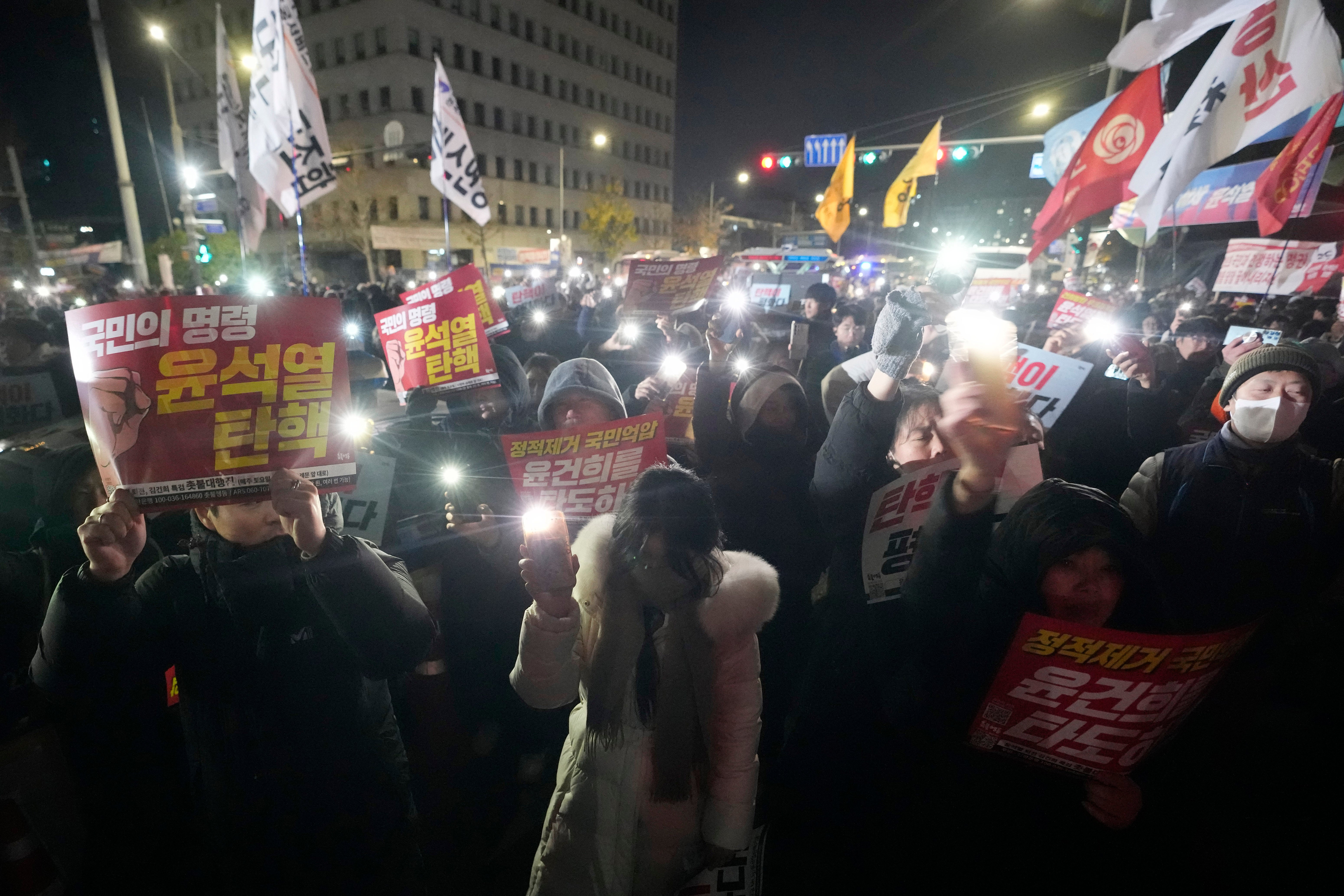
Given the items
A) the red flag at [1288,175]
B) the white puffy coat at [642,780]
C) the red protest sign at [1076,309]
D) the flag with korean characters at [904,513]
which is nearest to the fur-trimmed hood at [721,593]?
the white puffy coat at [642,780]

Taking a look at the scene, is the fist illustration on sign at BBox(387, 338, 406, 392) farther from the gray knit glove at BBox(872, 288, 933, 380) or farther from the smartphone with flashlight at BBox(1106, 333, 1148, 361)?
the smartphone with flashlight at BBox(1106, 333, 1148, 361)

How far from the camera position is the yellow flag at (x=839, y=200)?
13.3 m

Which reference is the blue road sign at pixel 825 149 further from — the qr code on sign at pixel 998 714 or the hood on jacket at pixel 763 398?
the qr code on sign at pixel 998 714

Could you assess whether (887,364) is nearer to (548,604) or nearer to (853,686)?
(853,686)

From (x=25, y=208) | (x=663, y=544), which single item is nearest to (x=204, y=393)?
(x=663, y=544)

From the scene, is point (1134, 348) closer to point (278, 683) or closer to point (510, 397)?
point (510, 397)

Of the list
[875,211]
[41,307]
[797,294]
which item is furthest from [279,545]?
[875,211]

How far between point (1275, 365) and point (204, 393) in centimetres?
399

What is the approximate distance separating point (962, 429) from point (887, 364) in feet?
3.94

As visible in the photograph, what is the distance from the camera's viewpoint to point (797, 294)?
15.6 meters

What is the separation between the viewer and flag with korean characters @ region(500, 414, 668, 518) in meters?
2.73

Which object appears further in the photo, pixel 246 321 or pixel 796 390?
pixel 796 390

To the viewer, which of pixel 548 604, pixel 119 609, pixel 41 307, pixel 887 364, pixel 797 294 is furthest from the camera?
pixel 797 294

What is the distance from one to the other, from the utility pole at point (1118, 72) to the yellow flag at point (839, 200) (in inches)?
181
